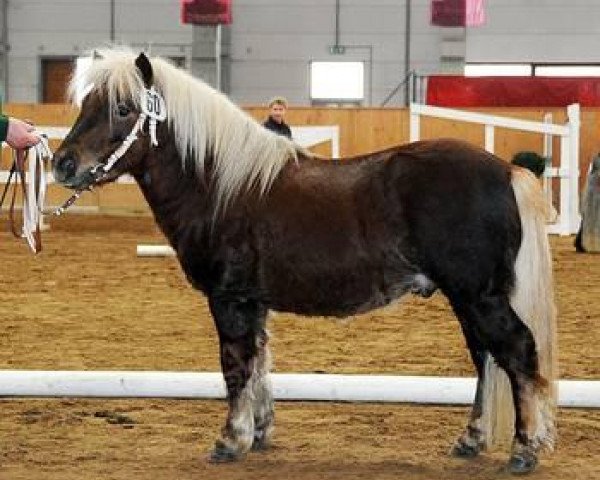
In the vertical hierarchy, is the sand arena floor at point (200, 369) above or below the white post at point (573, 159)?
below

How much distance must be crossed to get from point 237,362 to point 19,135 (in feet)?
4.69

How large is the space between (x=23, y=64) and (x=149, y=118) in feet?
80.9

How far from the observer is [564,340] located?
9.19 metres

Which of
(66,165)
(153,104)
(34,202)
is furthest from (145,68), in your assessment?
(34,202)

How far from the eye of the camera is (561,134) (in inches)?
736

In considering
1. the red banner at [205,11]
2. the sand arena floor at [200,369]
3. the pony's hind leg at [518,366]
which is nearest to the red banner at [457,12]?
the red banner at [205,11]

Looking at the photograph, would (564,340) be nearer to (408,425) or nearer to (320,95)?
(408,425)

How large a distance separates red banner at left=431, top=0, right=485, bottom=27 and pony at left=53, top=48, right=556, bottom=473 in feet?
63.5

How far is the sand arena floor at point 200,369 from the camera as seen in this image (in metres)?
5.56

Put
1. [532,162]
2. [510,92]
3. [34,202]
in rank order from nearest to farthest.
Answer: [34,202]
[532,162]
[510,92]

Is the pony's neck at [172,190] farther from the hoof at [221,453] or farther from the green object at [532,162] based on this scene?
the green object at [532,162]

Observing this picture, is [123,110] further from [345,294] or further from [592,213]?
[592,213]

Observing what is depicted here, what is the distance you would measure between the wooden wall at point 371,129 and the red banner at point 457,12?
3.30 m

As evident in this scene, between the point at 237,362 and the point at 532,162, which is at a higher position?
the point at 532,162
